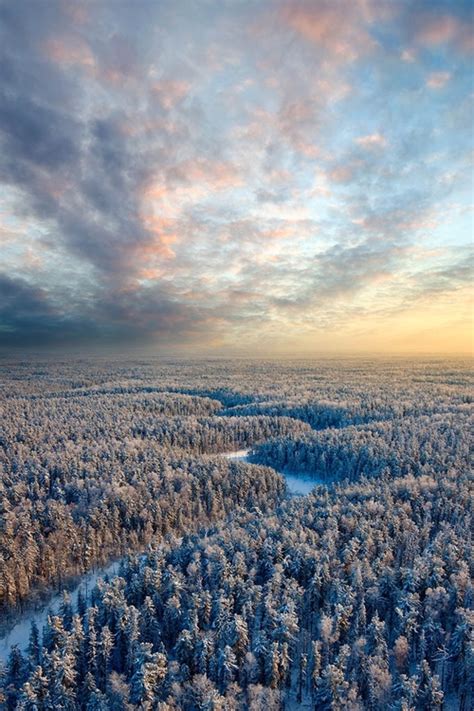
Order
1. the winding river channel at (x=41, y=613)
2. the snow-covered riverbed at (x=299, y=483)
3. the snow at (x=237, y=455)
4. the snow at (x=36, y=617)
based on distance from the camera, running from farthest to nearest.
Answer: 1. the snow at (x=237, y=455)
2. the snow-covered riverbed at (x=299, y=483)
3. the winding river channel at (x=41, y=613)
4. the snow at (x=36, y=617)

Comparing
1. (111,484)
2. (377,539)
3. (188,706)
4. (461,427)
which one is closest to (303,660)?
(188,706)

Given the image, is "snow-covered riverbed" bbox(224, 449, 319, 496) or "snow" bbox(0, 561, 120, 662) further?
"snow-covered riverbed" bbox(224, 449, 319, 496)

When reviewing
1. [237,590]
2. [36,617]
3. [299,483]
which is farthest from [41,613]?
[299,483]

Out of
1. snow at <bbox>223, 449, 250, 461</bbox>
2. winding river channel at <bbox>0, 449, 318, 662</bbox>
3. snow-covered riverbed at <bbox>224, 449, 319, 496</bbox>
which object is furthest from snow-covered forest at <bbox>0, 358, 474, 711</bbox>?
snow at <bbox>223, 449, 250, 461</bbox>

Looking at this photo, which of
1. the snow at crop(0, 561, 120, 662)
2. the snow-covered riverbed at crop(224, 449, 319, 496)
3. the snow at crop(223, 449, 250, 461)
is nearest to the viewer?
the snow at crop(0, 561, 120, 662)

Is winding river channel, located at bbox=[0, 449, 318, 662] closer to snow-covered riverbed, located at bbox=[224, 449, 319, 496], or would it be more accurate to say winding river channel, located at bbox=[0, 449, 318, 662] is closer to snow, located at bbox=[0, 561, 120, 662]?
snow, located at bbox=[0, 561, 120, 662]

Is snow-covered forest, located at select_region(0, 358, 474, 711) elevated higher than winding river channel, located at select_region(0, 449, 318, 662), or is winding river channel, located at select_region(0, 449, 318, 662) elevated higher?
snow-covered forest, located at select_region(0, 358, 474, 711)

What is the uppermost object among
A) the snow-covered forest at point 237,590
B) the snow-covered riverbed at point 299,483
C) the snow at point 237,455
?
the snow-covered forest at point 237,590

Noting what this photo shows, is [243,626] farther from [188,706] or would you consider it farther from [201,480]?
[201,480]

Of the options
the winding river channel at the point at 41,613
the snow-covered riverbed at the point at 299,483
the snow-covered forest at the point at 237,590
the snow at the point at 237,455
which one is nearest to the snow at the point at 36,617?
the winding river channel at the point at 41,613

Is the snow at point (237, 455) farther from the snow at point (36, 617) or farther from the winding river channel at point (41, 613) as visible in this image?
the snow at point (36, 617)

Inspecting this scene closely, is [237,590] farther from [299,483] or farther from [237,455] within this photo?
[237,455]
